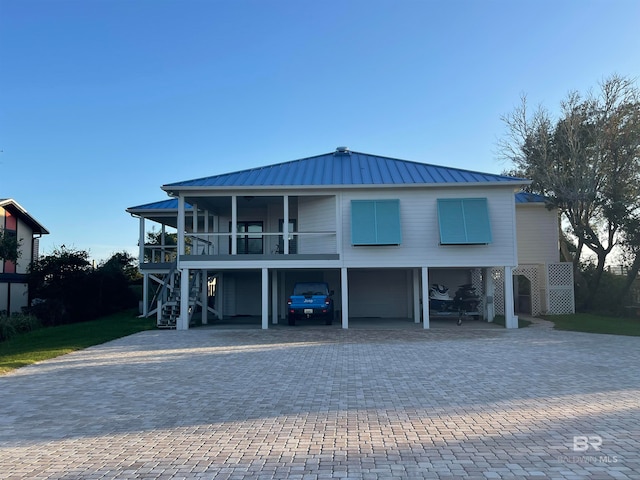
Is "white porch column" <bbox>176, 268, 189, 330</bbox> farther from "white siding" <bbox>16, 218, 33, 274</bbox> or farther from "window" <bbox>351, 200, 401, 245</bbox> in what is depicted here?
"white siding" <bbox>16, 218, 33, 274</bbox>

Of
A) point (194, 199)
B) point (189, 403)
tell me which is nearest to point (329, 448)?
point (189, 403)

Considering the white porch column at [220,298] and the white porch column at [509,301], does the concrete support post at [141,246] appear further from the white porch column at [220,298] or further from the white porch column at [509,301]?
the white porch column at [509,301]

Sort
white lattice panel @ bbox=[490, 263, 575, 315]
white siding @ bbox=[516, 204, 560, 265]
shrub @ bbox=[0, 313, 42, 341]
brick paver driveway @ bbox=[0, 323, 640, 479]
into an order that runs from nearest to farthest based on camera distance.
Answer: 1. brick paver driveway @ bbox=[0, 323, 640, 479]
2. shrub @ bbox=[0, 313, 42, 341]
3. white lattice panel @ bbox=[490, 263, 575, 315]
4. white siding @ bbox=[516, 204, 560, 265]

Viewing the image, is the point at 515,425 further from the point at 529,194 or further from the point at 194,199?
the point at 529,194

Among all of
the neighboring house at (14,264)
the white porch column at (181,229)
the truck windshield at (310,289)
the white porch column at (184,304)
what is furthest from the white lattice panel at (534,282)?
the neighboring house at (14,264)

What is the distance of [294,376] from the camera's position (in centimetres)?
974

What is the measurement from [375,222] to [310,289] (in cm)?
374

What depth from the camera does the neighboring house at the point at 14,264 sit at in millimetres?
28578

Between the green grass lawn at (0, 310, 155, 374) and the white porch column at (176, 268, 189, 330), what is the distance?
1.59m

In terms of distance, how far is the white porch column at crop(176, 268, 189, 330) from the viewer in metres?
18.4

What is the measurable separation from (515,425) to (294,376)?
4578 mm

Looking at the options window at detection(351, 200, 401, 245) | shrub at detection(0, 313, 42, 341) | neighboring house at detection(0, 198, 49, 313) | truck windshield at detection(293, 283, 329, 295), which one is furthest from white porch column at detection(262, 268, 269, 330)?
neighboring house at detection(0, 198, 49, 313)

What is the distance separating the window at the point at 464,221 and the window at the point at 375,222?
1.66 m

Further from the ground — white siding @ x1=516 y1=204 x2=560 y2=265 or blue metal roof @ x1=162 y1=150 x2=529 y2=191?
blue metal roof @ x1=162 y1=150 x2=529 y2=191
